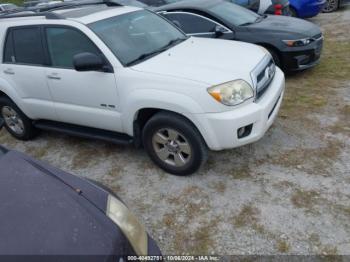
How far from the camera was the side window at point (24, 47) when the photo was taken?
4223 mm

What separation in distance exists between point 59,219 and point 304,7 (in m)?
10.3

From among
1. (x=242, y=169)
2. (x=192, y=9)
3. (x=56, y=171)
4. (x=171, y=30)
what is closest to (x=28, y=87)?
(x=171, y=30)

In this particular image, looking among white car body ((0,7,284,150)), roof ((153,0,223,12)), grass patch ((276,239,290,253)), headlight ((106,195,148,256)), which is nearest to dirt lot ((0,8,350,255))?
grass patch ((276,239,290,253))

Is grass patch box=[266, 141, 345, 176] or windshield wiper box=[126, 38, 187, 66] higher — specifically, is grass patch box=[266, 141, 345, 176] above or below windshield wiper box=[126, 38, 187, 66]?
below

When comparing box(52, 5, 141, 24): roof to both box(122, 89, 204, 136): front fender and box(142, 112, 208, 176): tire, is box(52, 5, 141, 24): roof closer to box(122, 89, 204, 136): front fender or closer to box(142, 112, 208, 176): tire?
box(122, 89, 204, 136): front fender

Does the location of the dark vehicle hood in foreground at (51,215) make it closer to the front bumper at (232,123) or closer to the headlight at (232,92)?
the front bumper at (232,123)

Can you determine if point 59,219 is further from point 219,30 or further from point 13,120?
point 219,30

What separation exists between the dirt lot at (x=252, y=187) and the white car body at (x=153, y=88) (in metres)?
0.47

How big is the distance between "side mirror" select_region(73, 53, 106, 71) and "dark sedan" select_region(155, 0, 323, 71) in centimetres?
244

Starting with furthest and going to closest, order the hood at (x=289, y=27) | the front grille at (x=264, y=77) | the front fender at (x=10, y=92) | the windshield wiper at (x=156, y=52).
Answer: the hood at (x=289, y=27) → the front fender at (x=10, y=92) → the windshield wiper at (x=156, y=52) → the front grille at (x=264, y=77)

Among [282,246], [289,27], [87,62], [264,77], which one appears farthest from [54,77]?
[289,27]

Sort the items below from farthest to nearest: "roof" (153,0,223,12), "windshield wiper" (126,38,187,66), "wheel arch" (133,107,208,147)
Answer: "roof" (153,0,223,12), "windshield wiper" (126,38,187,66), "wheel arch" (133,107,208,147)

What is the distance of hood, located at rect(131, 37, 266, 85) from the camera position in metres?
3.33

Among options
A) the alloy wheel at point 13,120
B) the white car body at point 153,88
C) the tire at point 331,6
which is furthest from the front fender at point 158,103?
the tire at point 331,6
